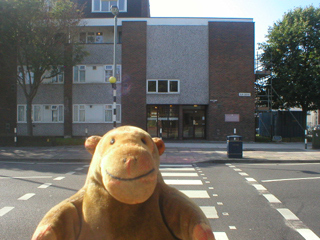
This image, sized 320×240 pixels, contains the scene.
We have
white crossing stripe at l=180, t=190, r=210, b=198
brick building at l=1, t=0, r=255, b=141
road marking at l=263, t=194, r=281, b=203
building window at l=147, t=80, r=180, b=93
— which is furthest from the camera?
building window at l=147, t=80, r=180, b=93

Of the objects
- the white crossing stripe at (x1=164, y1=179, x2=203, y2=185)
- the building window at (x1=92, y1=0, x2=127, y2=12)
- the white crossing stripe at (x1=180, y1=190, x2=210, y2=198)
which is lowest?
the white crossing stripe at (x1=164, y1=179, x2=203, y2=185)

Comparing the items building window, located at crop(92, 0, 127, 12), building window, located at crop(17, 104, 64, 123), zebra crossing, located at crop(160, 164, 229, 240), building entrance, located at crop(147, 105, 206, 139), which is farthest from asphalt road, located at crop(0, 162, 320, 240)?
building window, located at crop(92, 0, 127, 12)

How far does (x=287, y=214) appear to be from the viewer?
17.2 feet

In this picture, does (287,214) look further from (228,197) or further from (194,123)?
(194,123)

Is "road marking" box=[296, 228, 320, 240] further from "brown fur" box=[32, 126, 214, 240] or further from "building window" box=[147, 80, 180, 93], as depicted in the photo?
"building window" box=[147, 80, 180, 93]

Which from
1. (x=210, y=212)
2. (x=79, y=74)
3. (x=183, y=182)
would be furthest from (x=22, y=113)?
(x=210, y=212)

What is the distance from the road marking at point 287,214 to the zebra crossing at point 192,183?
121 cm

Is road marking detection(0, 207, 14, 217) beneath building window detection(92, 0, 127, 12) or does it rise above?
beneath

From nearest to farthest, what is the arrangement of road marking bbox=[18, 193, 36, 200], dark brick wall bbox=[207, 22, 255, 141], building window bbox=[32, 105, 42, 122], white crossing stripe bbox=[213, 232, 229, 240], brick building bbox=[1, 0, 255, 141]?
1. white crossing stripe bbox=[213, 232, 229, 240]
2. road marking bbox=[18, 193, 36, 200]
3. dark brick wall bbox=[207, 22, 255, 141]
4. brick building bbox=[1, 0, 255, 141]
5. building window bbox=[32, 105, 42, 122]

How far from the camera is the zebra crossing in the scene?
5.41 metres

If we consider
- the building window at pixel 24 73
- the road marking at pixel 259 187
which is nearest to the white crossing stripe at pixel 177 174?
the road marking at pixel 259 187

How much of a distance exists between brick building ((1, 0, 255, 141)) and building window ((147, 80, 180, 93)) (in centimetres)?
8

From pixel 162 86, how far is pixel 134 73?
8.16ft

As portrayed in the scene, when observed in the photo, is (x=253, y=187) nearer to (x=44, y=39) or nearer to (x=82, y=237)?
(x=82, y=237)
